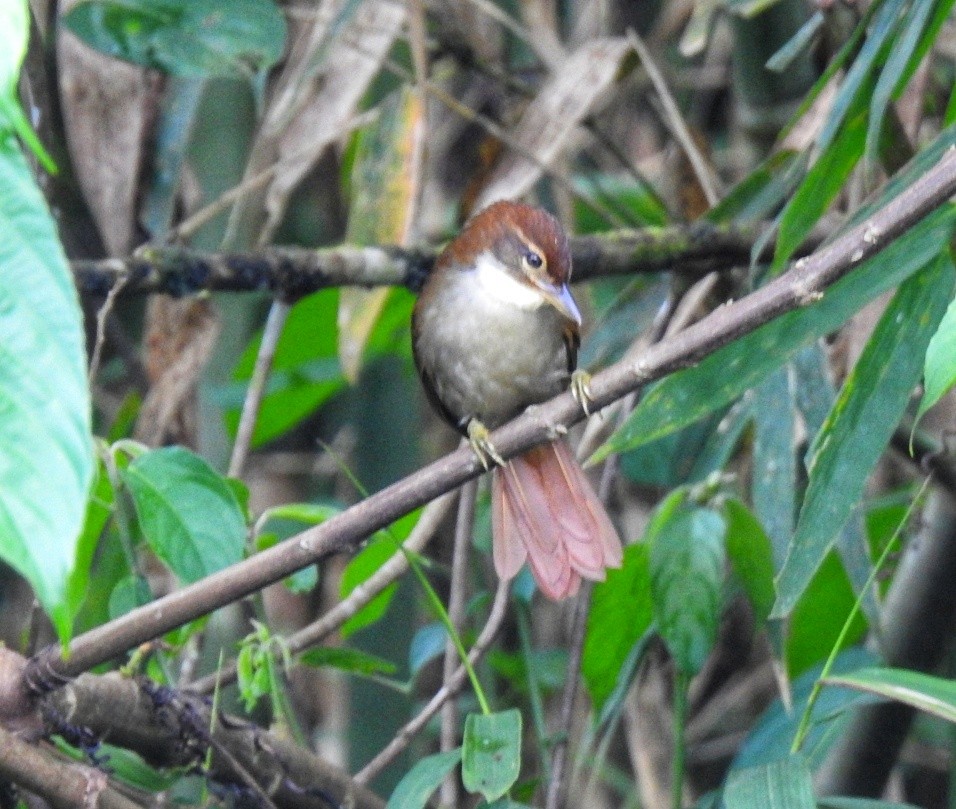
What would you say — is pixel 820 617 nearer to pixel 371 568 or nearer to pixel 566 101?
pixel 371 568

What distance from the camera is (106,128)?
2.69m

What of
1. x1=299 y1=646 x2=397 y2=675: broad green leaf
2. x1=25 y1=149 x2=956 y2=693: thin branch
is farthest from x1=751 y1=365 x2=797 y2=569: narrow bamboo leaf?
x1=25 y1=149 x2=956 y2=693: thin branch

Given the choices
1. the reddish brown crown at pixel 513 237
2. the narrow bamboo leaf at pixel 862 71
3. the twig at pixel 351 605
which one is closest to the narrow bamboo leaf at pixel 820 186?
the narrow bamboo leaf at pixel 862 71

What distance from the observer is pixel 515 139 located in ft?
9.78

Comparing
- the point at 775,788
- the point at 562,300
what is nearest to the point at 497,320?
the point at 562,300

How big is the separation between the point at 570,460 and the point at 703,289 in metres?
0.60

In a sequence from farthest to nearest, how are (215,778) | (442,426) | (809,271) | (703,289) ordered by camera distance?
1. (442,426)
2. (703,289)
3. (215,778)
4. (809,271)

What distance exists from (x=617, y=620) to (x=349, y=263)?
71 cm

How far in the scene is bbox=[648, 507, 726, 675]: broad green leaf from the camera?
212 cm

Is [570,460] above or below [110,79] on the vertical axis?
below

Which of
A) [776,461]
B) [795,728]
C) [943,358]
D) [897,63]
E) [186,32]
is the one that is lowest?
[795,728]

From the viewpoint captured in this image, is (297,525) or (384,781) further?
(384,781)

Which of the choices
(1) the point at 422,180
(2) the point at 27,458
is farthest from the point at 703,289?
(2) the point at 27,458

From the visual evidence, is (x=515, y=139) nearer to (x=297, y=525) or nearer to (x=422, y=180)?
(x=422, y=180)
